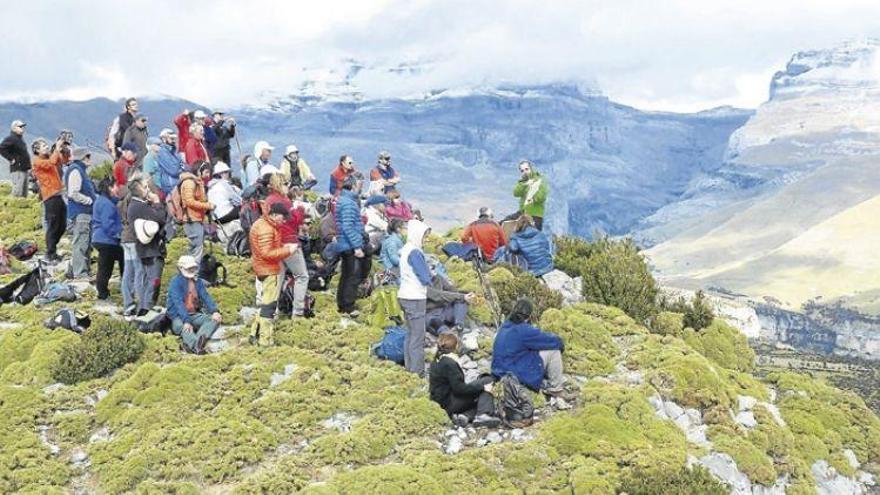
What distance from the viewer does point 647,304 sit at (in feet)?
69.4

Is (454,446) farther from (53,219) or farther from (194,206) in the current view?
(53,219)

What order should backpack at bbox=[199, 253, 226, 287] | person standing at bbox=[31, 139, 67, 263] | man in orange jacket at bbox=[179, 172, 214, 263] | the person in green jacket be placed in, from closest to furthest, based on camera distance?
man in orange jacket at bbox=[179, 172, 214, 263] → backpack at bbox=[199, 253, 226, 287] → person standing at bbox=[31, 139, 67, 263] → the person in green jacket

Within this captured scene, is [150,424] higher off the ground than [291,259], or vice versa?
[291,259]

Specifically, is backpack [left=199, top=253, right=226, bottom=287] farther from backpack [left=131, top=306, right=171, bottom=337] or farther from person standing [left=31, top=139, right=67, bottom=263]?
person standing [left=31, top=139, right=67, bottom=263]

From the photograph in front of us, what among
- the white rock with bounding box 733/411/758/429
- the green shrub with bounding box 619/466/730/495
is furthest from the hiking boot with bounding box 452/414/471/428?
the white rock with bounding box 733/411/758/429

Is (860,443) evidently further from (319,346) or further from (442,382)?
(319,346)

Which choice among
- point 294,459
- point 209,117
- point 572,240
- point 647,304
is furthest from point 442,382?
point 209,117

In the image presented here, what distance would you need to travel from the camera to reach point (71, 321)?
56.6 ft

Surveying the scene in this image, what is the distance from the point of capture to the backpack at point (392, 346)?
53.9 ft

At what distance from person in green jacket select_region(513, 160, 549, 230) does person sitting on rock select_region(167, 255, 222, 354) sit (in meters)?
10.6

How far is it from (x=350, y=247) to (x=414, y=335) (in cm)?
321

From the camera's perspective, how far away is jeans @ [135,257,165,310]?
56.3 feet

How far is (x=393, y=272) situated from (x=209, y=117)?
38.9ft

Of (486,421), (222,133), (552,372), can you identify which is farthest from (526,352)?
(222,133)
